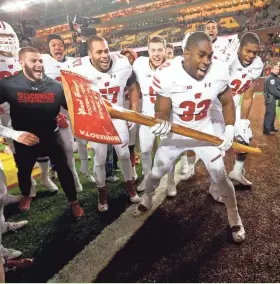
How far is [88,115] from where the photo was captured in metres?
1.91

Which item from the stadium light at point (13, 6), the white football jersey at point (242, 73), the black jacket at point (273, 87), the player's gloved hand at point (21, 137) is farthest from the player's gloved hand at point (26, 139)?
the stadium light at point (13, 6)

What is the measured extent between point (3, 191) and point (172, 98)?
1.54 meters

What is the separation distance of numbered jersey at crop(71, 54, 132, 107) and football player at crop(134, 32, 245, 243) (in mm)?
785

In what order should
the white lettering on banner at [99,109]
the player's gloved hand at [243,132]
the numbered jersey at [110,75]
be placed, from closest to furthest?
the white lettering on banner at [99,109] < the numbered jersey at [110,75] < the player's gloved hand at [243,132]

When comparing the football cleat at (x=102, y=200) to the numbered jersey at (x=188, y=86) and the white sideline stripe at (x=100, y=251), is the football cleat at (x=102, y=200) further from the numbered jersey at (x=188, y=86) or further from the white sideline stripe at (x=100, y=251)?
the numbered jersey at (x=188, y=86)

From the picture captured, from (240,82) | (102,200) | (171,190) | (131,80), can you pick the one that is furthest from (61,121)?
(240,82)

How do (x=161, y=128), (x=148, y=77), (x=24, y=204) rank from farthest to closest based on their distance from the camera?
(x=148, y=77)
(x=24, y=204)
(x=161, y=128)

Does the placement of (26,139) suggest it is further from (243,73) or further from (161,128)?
(243,73)

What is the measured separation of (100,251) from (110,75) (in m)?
1.82

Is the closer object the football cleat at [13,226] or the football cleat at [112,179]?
the football cleat at [13,226]

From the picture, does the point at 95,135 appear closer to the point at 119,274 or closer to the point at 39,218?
the point at 119,274

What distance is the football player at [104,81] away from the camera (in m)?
2.93

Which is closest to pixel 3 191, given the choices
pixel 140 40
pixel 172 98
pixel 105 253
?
pixel 105 253

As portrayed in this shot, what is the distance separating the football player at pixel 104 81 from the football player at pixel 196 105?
682 mm
